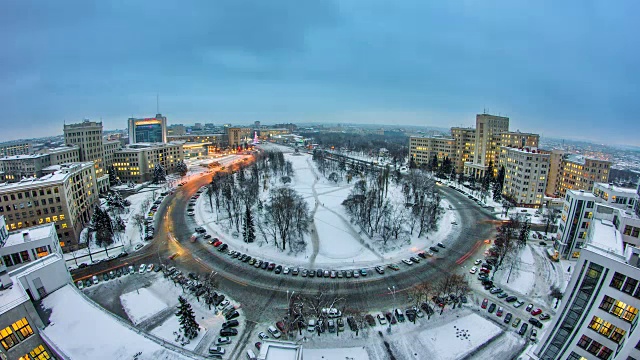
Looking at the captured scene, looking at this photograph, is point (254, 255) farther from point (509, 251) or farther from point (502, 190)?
point (502, 190)

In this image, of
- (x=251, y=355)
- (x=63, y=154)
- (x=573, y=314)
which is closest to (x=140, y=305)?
(x=251, y=355)

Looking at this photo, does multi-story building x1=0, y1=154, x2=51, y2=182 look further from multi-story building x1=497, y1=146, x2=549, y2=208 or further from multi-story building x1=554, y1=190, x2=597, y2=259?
multi-story building x1=497, y1=146, x2=549, y2=208

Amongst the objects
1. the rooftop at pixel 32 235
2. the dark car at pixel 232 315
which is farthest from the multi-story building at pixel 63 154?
the dark car at pixel 232 315

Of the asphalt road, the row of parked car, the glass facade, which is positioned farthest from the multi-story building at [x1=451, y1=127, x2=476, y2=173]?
the row of parked car

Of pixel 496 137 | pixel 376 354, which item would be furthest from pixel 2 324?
pixel 496 137

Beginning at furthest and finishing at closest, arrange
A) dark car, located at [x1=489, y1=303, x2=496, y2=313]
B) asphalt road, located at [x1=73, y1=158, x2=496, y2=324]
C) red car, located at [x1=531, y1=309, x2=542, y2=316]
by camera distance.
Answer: asphalt road, located at [x1=73, y1=158, x2=496, y2=324] → dark car, located at [x1=489, y1=303, x2=496, y2=313] → red car, located at [x1=531, y1=309, x2=542, y2=316]

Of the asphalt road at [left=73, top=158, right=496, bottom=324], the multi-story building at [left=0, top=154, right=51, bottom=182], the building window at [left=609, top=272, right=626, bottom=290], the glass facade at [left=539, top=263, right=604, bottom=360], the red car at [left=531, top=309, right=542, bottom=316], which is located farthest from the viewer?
the multi-story building at [left=0, top=154, right=51, bottom=182]
